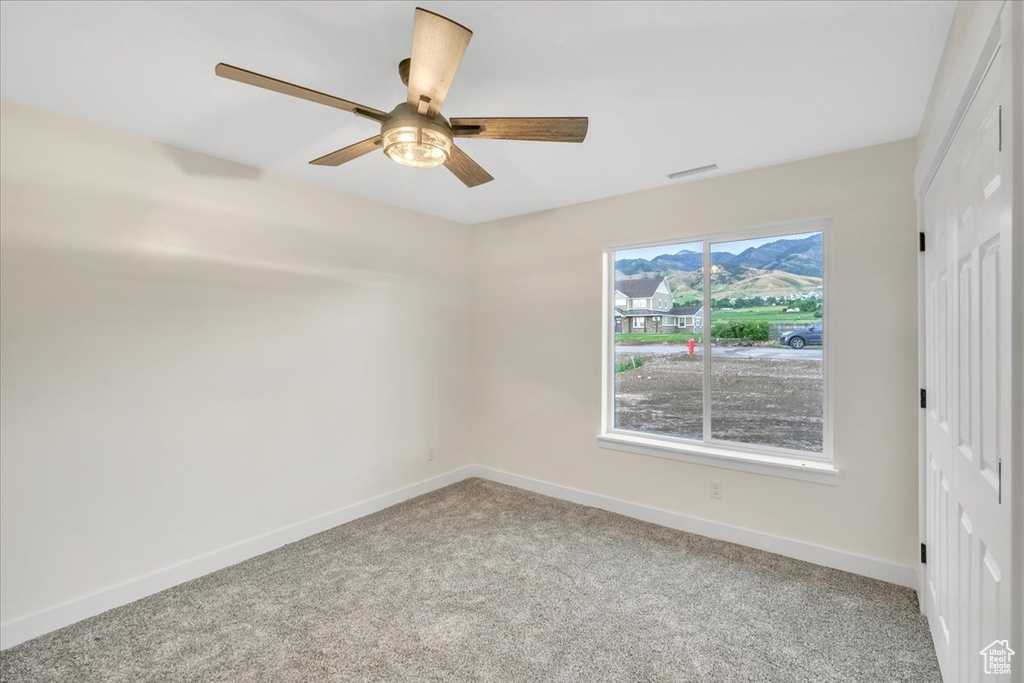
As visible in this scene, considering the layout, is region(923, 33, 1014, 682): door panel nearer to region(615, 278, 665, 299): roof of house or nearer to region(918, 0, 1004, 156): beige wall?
region(918, 0, 1004, 156): beige wall

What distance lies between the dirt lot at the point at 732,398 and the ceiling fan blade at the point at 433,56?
2.52 meters

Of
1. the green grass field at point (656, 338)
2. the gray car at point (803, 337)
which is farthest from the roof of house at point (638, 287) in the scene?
the gray car at point (803, 337)

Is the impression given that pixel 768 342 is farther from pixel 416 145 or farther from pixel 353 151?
pixel 353 151

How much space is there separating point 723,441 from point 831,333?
963mm

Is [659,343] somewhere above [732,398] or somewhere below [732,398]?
above

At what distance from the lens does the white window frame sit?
2.60 m

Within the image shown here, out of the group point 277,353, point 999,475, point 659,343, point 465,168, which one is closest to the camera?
point 999,475

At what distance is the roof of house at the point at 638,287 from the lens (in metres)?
3.37

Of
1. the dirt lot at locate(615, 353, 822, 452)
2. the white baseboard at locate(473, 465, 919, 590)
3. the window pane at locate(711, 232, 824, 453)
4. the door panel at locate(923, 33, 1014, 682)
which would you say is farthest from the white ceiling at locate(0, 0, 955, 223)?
the white baseboard at locate(473, 465, 919, 590)

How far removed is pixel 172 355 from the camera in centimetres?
241

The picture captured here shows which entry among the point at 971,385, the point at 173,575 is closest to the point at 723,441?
the point at 971,385

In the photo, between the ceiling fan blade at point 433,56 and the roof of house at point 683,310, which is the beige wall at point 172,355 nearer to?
the ceiling fan blade at point 433,56

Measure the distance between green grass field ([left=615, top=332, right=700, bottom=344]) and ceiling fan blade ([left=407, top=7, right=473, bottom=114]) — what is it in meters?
2.42

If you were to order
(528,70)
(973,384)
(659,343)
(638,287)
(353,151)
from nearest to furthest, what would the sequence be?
(973,384) → (528,70) → (353,151) → (659,343) → (638,287)
